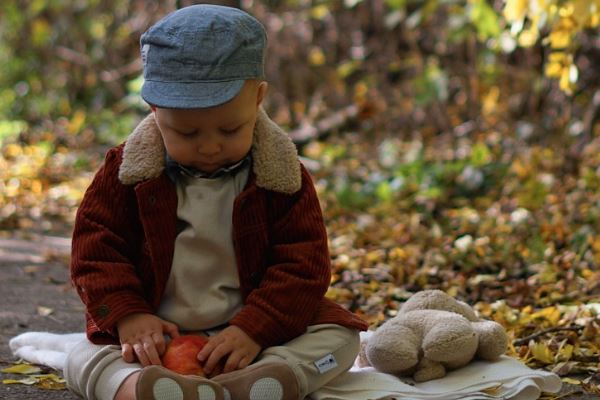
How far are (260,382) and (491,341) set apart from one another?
0.76 m

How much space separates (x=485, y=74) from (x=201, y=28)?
5372 mm

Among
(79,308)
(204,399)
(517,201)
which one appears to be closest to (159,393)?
(204,399)

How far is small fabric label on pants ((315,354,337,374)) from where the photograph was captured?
288 centimetres

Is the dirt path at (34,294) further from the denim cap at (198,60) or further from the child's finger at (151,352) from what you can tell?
the denim cap at (198,60)

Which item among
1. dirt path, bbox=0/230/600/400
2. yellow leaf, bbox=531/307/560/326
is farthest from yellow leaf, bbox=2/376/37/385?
yellow leaf, bbox=531/307/560/326

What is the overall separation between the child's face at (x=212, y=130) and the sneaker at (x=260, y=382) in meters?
0.56

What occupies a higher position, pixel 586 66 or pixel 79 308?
pixel 586 66

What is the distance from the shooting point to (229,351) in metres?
2.77

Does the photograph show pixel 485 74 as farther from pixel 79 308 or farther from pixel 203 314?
pixel 203 314

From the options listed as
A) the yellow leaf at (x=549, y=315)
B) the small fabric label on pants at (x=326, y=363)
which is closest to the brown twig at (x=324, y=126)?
the yellow leaf at (x=549, y=315)

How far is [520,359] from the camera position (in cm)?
338

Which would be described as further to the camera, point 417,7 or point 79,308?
point 417,7

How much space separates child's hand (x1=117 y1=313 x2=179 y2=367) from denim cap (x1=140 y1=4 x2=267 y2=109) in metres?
0.58

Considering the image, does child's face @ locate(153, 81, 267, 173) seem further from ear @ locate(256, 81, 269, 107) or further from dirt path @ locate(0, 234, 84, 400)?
dirt path @ locate(0, 234, 84, 400)
